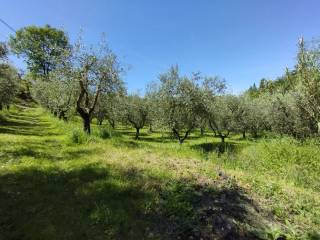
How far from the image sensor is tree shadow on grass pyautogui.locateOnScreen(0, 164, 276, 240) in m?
4.57

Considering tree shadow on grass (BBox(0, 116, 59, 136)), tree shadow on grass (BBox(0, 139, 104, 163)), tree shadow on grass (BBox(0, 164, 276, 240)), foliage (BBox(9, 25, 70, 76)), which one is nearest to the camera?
tree shadow on grass (BBox(0, 164, 276, 240))

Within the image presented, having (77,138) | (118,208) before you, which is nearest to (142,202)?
(118,208)

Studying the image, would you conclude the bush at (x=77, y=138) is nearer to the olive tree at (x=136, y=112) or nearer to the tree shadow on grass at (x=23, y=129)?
the tree shadow on grass at (x=23, y=129)

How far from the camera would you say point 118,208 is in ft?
17.9

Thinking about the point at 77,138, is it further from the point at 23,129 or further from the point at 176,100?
the point at 176,100

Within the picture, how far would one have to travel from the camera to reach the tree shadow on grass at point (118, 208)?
4.57 meters

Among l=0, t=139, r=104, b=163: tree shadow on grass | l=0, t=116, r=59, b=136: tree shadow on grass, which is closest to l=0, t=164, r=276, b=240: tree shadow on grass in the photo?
l=0, t=139, r=104, b=163: tree shadow on grass

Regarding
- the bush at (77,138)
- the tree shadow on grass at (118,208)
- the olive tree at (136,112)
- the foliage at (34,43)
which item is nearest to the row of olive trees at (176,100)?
the olive tree at (136,112)

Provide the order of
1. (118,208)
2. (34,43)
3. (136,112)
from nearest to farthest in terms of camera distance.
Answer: (118,208) → (136,112) → (34,43)

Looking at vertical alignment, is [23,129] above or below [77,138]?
below

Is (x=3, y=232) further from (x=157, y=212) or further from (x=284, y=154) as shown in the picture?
(x=284, y=154)

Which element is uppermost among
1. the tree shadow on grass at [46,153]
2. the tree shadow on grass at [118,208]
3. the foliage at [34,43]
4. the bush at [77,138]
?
the foliage at [34,43]

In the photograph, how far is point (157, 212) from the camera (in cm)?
532

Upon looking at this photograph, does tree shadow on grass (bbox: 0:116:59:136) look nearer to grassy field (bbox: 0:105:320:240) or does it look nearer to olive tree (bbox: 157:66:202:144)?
grassy field (bbox: 0:105:320:240)
